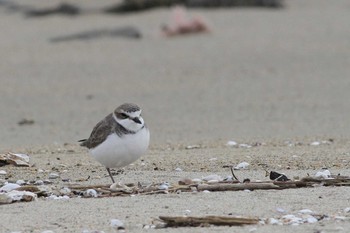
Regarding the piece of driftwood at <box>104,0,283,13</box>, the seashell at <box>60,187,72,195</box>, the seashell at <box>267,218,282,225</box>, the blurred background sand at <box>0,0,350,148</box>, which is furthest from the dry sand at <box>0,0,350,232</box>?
the piece of driftwood at <box>104,0,283,13</box>

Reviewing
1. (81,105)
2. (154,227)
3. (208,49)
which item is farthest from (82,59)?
(154,227)

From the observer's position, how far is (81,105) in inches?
544

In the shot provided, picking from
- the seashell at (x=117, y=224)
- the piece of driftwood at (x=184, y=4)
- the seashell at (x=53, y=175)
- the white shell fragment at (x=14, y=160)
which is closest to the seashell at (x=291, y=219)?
the seashell at (x=117, y=224)

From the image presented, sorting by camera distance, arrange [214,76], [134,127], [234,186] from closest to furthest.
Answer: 1. [234,186]
2. [134,127]
3. [214,76]

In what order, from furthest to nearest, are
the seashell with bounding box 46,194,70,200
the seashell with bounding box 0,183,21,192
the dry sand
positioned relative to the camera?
the seashell with bounding box 0,183,21,192, the seashell with bounding box 46,194,70,200, the dry sand

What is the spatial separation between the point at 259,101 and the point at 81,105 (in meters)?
2.42

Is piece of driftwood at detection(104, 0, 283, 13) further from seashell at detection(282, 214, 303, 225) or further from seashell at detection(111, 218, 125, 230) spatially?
seashell at detection(111, 218, 125, 230)

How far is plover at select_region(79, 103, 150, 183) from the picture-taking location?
737cm

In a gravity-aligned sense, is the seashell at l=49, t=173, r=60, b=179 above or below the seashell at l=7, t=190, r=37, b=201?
below

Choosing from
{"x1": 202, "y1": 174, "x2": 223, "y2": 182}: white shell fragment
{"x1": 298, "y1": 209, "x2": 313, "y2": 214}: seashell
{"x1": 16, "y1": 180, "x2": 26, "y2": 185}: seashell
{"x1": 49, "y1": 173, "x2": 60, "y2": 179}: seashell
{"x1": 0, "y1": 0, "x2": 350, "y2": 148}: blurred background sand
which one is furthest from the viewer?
{"x1": 0, "y1": 0, "x2": 350, "y2": 148}: blurred background sand

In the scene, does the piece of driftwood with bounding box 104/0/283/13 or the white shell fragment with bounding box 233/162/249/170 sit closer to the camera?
the white shell fragment with bounding box 233/162/249/170

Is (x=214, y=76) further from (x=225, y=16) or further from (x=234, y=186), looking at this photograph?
(x=234, y=186)

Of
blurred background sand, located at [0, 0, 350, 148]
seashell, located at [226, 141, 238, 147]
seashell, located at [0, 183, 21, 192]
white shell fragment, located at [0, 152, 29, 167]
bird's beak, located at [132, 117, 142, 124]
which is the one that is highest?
bird's beak, located at [132, 117, 142, 124]

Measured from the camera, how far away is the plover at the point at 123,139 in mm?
7367
